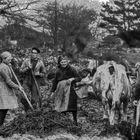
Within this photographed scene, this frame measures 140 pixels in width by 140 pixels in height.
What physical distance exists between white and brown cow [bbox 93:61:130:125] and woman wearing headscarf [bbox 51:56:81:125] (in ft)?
2.66

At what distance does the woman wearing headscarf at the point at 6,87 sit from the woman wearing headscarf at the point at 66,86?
1.15m

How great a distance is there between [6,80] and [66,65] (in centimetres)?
141

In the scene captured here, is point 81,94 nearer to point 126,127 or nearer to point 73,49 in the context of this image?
point 126,127

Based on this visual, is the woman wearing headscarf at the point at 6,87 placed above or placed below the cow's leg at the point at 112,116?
above

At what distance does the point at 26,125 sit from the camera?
6.72m

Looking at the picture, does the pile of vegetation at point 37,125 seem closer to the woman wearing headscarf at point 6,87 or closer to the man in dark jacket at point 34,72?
the woman wearing headscarf at point 6,87

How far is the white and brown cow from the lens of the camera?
6879mm

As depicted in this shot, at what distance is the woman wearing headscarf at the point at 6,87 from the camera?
6.93 meters

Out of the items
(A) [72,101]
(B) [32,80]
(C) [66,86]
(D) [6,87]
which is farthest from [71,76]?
(B) [32,80]

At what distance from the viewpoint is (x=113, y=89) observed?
22.7 feet

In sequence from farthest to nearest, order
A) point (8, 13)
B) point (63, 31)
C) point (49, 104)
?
point (63, 31), point (8, 13), point (49, 104)

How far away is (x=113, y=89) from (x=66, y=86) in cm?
126

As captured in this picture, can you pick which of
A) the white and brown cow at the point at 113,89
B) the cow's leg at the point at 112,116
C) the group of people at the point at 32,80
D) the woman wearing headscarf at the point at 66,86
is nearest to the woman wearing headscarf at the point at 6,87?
the group of people at the point at 32,80

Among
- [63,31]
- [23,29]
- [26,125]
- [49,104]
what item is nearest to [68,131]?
[26,125]
